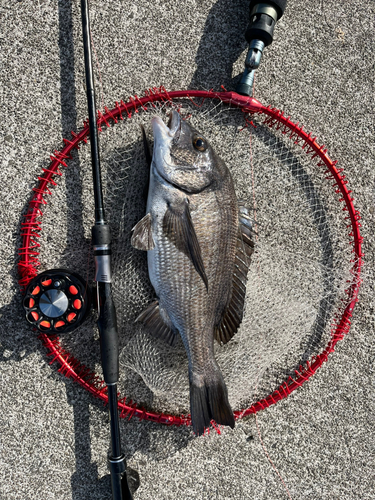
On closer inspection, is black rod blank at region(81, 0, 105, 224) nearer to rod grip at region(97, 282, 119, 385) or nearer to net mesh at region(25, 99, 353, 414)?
net mesh at region(25, 99, 353, 414)

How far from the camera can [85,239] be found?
1.89 metres

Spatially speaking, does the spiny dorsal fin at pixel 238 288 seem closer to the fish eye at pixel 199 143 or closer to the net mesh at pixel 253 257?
the net mesh at pixel 253 257

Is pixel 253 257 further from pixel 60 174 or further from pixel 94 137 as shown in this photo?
pixel 60 174

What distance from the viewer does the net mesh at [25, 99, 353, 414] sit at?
1.80m

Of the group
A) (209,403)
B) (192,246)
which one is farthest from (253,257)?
(209,403)

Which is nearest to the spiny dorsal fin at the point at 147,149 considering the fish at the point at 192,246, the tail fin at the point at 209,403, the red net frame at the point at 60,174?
the fish at the point at 192,246

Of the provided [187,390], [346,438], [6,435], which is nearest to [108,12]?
[187,390]

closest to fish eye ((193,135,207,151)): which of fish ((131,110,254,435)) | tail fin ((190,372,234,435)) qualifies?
fish ((131,110,254,435))

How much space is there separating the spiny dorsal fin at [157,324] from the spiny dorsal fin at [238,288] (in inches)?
8.7

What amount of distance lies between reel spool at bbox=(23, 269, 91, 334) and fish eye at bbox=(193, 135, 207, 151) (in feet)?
2.74

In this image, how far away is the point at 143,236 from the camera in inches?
63.9

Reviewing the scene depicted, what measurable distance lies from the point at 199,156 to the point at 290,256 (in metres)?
0.76

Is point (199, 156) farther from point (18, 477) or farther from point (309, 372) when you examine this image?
point (18, 477)

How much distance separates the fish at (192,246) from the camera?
1.60m
